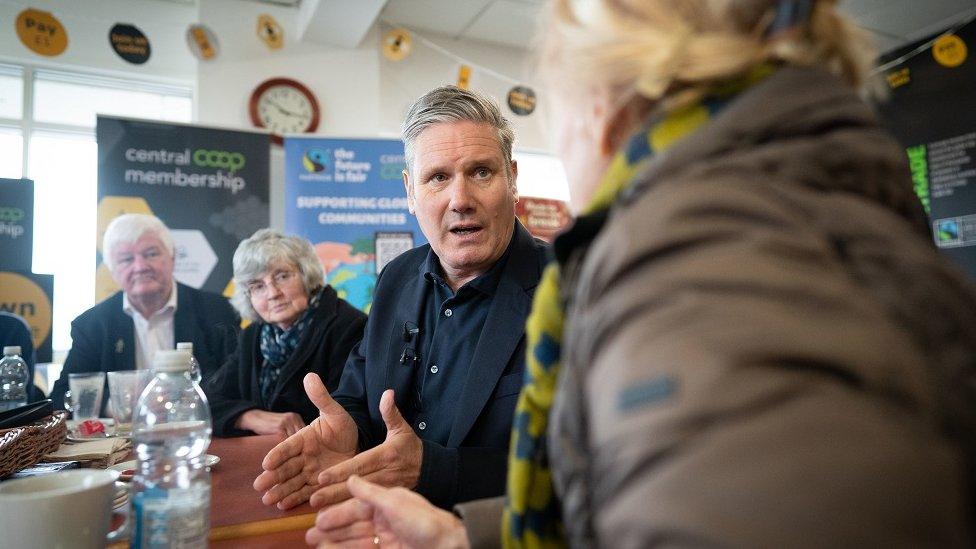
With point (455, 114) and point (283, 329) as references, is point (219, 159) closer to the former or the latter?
point (283, 329)

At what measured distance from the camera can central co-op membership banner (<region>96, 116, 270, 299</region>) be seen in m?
4.30

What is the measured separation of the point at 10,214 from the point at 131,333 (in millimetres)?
1418

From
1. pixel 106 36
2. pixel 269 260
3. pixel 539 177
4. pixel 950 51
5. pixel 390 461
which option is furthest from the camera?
pixel 539 177

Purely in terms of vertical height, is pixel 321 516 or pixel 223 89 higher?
pixel 223 89

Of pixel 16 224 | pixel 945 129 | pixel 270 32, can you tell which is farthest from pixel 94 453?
pixel 945 129

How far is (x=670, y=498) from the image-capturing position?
36 centimetres

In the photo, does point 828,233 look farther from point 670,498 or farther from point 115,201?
point 115,201

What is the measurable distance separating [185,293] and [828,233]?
12.2 feet

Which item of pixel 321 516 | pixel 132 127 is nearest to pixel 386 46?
pixel 132 127

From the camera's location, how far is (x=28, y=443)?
111 centimetres

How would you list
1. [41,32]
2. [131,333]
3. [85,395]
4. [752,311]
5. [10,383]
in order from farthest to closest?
[41,32]
[131,333]
[10,383]
[85,395]
[752,311]

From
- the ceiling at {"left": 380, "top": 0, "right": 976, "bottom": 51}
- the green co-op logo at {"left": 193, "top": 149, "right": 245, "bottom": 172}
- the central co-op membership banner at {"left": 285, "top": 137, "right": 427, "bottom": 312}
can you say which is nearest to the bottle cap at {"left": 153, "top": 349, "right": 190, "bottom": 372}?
the central co-op membership banner at {"left": 285, "top": 137, "right": 427, "bottom": 312}

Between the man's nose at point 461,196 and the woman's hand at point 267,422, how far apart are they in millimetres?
990

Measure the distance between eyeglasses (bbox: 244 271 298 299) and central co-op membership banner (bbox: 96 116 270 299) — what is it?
1774 mm
